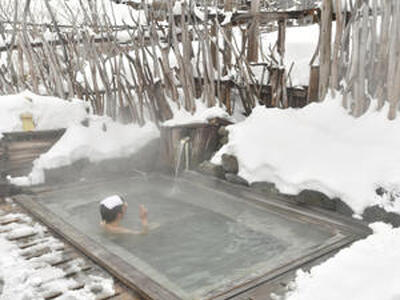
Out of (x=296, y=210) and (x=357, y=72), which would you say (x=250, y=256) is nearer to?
(x=296, y=210)

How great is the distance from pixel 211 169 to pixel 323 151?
5.40ft

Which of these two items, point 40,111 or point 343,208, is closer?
point 343,208

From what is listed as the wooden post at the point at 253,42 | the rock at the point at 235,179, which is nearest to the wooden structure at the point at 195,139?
the rock at the point at 235,179

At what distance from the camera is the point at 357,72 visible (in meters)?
4.46

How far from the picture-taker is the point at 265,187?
479cm

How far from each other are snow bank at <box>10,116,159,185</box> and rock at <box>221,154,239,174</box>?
1.79 meters

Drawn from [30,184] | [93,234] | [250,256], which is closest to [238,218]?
[250,256]

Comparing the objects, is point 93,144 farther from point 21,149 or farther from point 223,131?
point 223,131

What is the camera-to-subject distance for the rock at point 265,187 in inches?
185

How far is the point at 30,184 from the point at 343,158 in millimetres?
4371

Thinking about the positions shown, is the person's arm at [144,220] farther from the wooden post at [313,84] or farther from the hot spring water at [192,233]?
the wooden post at [313,84]

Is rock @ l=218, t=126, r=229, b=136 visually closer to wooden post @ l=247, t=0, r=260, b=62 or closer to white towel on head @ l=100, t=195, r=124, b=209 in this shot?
wooden post @ l=247, t=0, r=260, b=62

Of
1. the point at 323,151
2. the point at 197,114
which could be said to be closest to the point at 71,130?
the point at 197,114

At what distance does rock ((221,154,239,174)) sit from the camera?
17.0 feet
